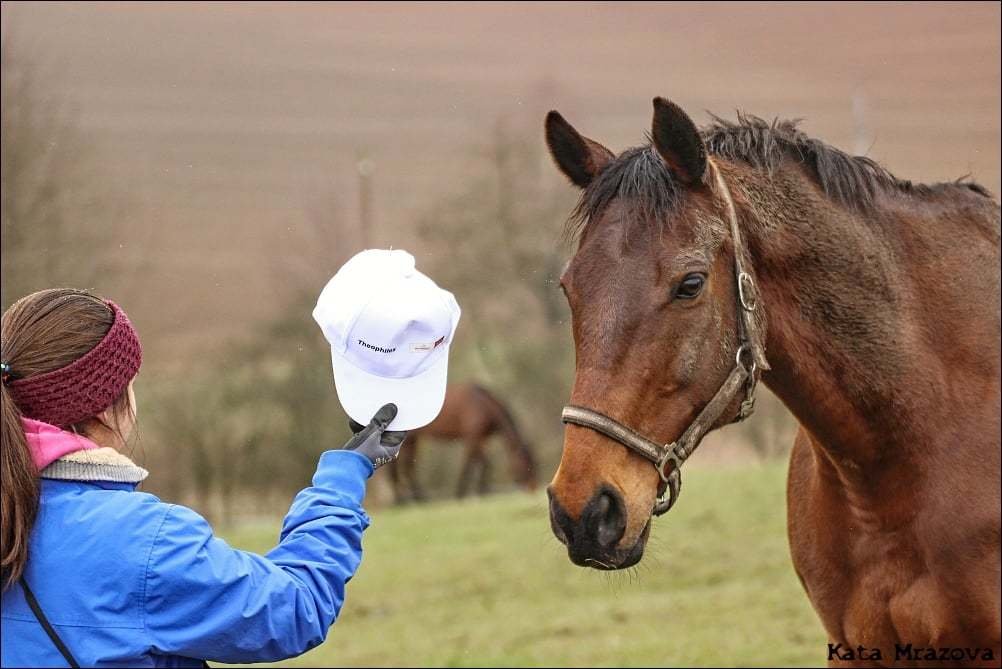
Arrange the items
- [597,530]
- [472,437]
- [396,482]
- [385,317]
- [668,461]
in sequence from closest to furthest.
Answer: [385,317], [597,530], [668,461], [472,437], [396,482]

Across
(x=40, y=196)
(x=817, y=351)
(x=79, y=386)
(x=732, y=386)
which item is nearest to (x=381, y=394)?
(x=79, y=386)

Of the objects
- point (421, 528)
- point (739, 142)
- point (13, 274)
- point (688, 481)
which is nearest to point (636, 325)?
point (739, 142)

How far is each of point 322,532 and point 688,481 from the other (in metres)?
13.0

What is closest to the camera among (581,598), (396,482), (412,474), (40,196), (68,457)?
(68,457)

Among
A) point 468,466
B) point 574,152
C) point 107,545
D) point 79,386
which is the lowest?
point 468,466

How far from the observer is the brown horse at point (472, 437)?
22359mm

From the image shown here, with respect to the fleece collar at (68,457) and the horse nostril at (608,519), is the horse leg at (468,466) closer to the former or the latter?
the horse nostril at (608,519)

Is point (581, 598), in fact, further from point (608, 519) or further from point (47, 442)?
point (47, 442)

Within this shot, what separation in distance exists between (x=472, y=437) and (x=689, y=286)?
1988 cm

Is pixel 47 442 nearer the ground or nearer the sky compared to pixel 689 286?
nearer the ground

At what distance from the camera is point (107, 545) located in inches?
79.2

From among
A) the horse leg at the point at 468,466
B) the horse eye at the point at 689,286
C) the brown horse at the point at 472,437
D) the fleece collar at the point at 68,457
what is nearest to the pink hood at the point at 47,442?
the fleece collar at the point at 68,457

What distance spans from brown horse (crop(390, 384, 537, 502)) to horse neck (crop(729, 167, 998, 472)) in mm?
18825

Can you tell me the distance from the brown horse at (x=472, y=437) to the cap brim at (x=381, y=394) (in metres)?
19.6
